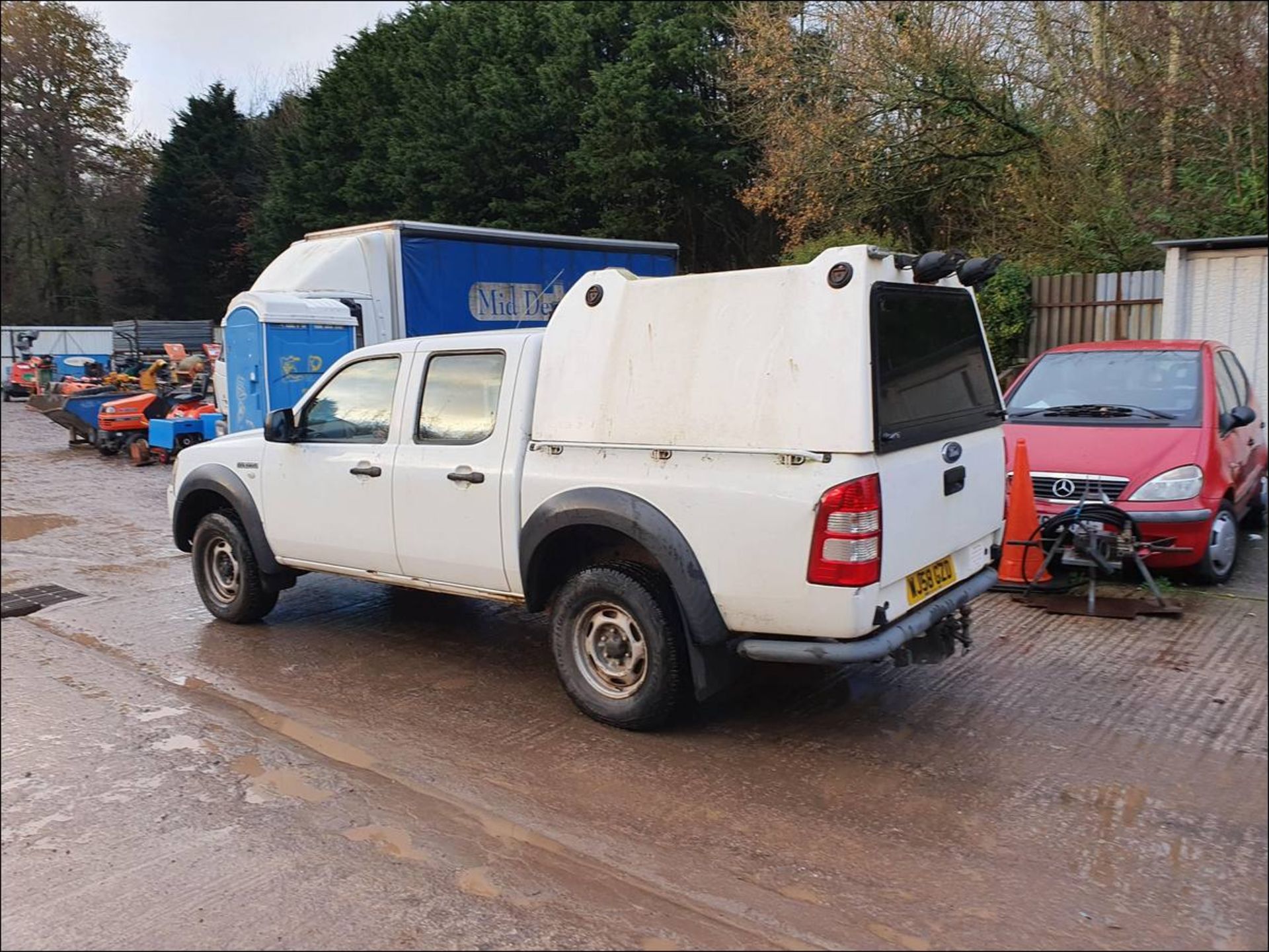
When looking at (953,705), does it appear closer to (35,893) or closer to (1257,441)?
(35,893)

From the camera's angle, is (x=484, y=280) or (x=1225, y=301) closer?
(x=1225, y=301)

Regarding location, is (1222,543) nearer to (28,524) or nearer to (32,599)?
(32,599)

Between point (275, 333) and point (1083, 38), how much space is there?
10.7 m

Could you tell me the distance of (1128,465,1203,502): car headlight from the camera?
6.65 meters

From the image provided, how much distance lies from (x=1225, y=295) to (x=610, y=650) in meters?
8.43

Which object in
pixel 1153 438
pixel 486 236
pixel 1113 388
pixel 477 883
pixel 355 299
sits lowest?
pixel 477 883

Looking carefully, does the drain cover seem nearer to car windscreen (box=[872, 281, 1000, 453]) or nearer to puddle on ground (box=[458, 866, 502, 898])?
puddle on ground (box=[458, 866, 502, 898])

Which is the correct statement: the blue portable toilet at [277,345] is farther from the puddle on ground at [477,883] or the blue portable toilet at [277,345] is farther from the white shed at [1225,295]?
the puddle on ground at [477,883]

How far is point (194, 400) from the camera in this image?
17.4 m

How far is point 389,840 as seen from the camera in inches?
152

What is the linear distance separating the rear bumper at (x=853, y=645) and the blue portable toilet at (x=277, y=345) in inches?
386

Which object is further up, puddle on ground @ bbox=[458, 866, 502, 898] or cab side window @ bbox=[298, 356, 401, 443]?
cab side window @ bbox=[298, 356, 401, 443]

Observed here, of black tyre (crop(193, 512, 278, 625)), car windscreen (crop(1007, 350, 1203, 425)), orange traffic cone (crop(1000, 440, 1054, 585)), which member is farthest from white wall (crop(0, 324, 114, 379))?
orange traffic cone (crop(1000, 440, 1054, 585))

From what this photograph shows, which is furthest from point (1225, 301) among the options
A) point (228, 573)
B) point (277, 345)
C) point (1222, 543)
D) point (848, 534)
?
point (277, 345)
